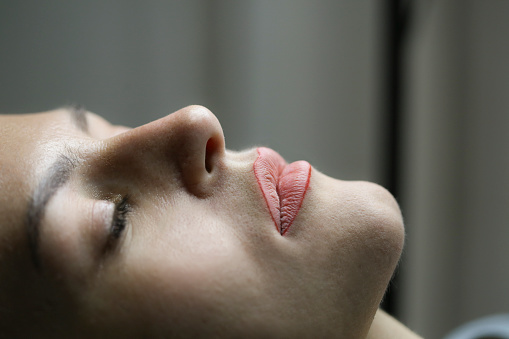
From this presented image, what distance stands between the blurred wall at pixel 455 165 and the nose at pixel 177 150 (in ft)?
4.00

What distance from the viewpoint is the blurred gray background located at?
1.38 m

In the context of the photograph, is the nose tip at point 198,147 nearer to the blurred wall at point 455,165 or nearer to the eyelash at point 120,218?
the eyelash at point 120,218

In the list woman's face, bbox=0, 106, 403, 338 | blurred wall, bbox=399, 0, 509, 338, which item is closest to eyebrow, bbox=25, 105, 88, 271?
woman's face, bbox=0, 106, 403, 338

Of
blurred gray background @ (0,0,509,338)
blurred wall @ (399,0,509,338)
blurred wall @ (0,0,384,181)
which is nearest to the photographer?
blurred wall @ (0,0,384,181)

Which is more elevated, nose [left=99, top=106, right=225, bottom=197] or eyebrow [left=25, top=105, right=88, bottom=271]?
nose [left=99, top=106, right=225, bottom=197]

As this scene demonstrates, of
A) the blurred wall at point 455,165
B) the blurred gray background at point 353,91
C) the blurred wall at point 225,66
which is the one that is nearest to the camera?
the blurred wall at point 225,66

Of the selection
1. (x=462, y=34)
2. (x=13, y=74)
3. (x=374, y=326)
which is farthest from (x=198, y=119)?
(x=462, y=34)

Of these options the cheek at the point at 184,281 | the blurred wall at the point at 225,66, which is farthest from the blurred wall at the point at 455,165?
the cheek at the point at 184,281

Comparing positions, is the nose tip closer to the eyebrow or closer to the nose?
the nose

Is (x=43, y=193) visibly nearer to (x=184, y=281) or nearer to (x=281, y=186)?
(x=184, y=281)

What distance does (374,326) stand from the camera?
64 cm

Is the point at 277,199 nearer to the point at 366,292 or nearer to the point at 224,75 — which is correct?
the point at 366,292

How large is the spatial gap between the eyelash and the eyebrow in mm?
68

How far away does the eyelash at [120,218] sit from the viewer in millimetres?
502
